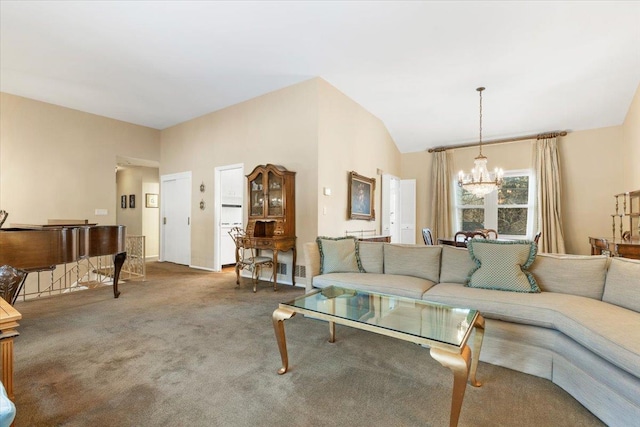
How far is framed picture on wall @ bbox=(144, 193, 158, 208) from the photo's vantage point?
7297 millimetres

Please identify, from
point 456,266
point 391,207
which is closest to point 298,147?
point 456,266

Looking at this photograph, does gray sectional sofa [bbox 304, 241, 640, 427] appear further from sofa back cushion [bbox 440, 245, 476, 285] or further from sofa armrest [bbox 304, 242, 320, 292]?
sofa armrest [bbox 304, 242, 320, 292]

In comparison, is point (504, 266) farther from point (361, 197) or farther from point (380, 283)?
point (361, 197)

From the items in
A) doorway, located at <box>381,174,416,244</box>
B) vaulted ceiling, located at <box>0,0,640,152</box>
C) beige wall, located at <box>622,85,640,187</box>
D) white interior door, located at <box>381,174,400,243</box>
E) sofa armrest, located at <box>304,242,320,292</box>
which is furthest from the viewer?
doorway, located at <box>381,174,416,244</box>

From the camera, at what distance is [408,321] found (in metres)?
1.81

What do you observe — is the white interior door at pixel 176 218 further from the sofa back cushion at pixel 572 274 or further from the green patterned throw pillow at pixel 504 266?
the sofa back cushion at pixel 572 274

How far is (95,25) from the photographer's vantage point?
10.00ft

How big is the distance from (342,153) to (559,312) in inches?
144

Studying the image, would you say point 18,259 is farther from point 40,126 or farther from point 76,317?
point 40,126

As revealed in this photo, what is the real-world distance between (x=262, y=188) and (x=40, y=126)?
401 cm

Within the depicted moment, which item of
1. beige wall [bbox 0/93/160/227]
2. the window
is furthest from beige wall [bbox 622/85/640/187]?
beige wall [bbox 0/93/160/227]

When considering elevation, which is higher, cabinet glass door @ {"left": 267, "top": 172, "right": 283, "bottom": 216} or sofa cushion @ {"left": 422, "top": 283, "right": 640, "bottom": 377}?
cabinet glass door @ {"left": 267, "top": 172, "right": 283, "bottom": 216}

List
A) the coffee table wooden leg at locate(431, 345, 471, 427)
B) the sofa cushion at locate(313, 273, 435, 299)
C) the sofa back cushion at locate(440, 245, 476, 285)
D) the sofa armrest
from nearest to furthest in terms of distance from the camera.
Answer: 1. the coffee table wooden leg at locate(431, 345, 471, 427)
2. the sofa cushion at locate(313, 273, 435, 299)
3. the sofa back cushion at locate(440, 245, 476, 285)
4. the sofa armrest

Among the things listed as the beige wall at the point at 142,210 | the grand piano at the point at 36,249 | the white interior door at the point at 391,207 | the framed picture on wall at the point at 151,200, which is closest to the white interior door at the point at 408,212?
the white interior door at the point at 391,207
